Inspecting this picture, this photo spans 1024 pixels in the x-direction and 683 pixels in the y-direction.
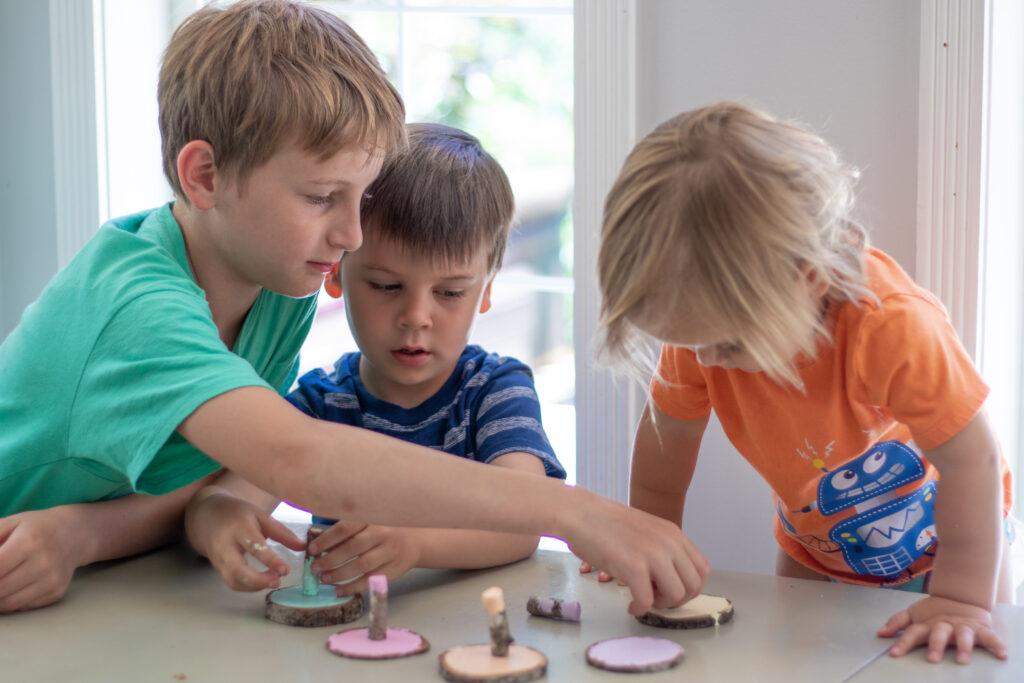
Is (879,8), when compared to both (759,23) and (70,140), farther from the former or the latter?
(70,140)

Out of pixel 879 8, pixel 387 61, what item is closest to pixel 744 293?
pixel 879 8

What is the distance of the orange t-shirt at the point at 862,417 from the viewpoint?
975 millimetres

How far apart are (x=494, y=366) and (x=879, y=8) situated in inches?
27.3

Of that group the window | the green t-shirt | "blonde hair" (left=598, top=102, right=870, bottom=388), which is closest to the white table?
the green t-shirt

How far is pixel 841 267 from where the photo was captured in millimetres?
958

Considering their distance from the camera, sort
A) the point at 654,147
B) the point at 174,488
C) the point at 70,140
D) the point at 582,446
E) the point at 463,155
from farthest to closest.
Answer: the point at 70,140 < the point at 582,446 < the point at 463,155 < the point at 174,488 < the point at 654,147

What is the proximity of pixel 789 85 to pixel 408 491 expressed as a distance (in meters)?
0.86

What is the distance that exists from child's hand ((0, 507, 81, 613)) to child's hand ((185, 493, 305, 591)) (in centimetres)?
13

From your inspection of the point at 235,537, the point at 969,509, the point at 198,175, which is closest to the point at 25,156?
the point at 198,175

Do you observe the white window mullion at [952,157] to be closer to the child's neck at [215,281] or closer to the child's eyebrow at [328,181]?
the child's eyebrow at [328,181]

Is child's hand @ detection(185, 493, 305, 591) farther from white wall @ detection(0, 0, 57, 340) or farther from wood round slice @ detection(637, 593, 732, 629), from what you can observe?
white wall @ detection(0, 0, 57, 340)

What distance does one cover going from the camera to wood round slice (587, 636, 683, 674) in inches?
32.6

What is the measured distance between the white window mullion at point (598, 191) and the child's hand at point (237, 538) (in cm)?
61

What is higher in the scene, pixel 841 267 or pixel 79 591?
pixel 841 267
